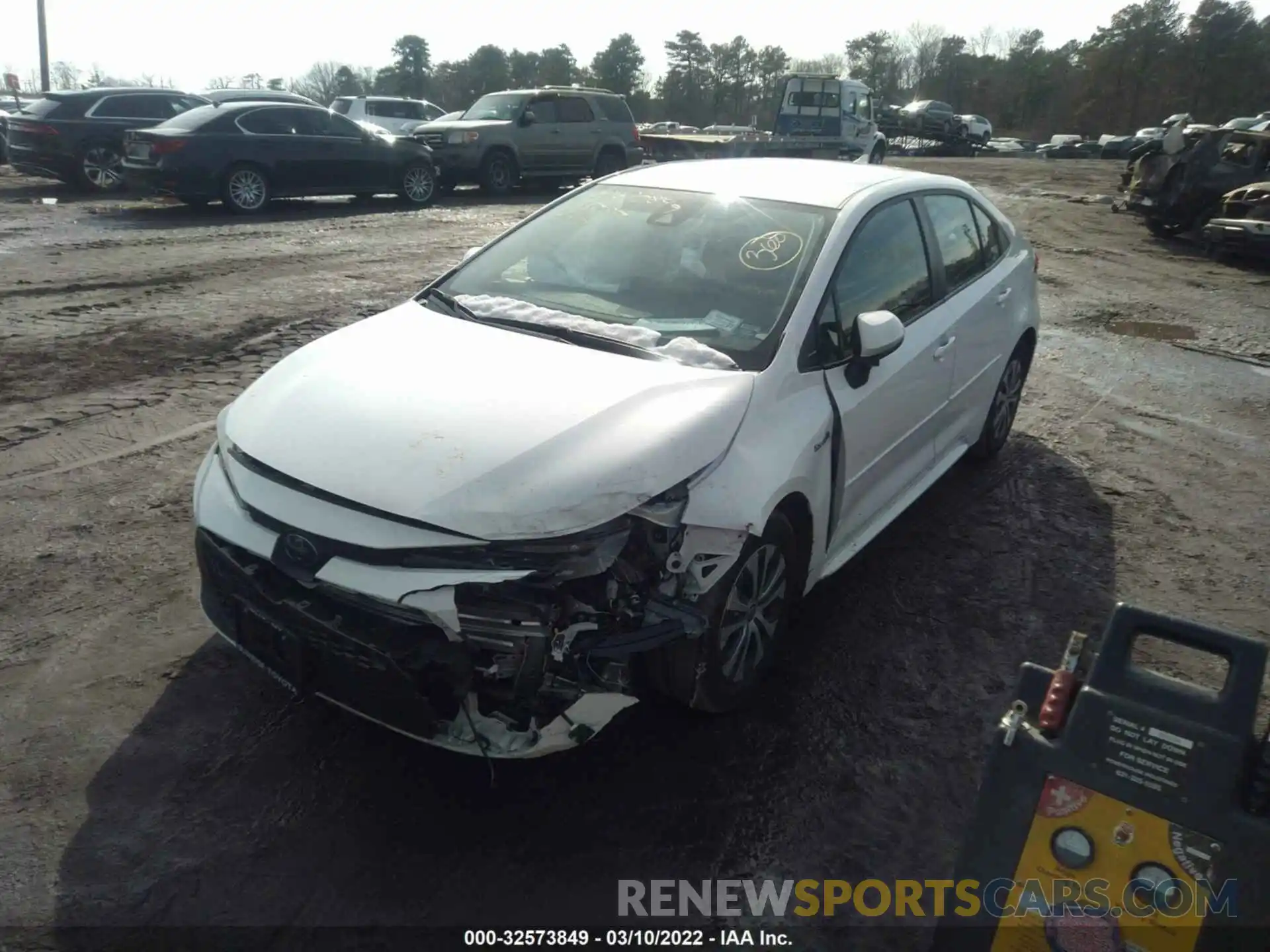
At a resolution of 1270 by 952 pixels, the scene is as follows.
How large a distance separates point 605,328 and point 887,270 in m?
1.32

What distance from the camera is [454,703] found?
2.69m

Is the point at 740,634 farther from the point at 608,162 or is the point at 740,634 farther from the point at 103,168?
the point at 608,162

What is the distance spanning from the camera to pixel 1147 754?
194cm

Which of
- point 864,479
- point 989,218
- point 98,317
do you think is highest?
point 989,218

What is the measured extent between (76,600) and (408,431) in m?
1.91

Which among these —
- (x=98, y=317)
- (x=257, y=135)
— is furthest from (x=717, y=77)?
(x=98, y=317)

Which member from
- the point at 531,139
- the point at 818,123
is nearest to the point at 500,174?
the point at 531,139

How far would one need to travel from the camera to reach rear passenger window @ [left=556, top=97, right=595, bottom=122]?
60.0 ft

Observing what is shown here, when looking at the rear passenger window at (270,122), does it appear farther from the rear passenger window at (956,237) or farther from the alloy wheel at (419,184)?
the rear passenger window at (956,237)

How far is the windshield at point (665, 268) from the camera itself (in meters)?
3.60

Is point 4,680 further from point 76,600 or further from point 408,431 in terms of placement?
point 408,431

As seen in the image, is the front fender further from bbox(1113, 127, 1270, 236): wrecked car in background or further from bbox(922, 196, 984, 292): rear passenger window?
bbox(1113, 127, 1270, 236): wrecked car in background

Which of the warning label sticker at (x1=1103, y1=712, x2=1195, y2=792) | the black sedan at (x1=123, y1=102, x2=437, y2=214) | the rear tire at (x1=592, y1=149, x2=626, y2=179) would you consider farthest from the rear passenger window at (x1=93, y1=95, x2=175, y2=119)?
the warning label sticker at (x1=1103, y1=712, x2=1195, y2=792)

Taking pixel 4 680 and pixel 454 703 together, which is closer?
pixel 454 703
